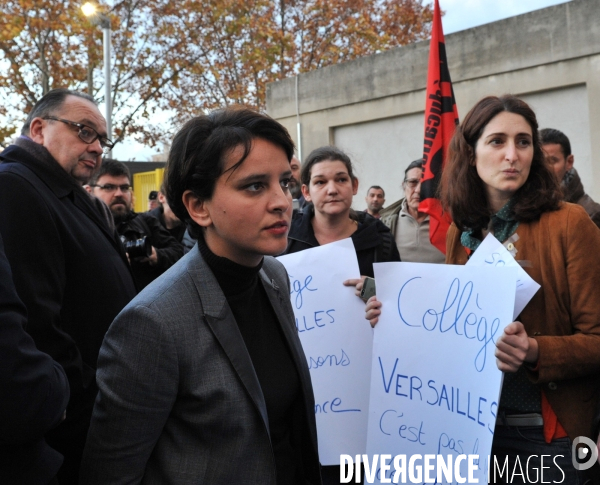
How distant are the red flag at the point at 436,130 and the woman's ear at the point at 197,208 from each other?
8.77 ft

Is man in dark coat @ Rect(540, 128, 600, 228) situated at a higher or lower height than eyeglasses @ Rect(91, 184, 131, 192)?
lower

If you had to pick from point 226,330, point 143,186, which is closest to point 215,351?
point 226,330

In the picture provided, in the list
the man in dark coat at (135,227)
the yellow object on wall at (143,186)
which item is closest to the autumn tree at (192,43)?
the yellow object on wall at (143,186)

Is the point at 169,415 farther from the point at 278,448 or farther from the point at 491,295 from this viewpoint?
the point at 491,295

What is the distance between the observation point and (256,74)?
20.9 metres

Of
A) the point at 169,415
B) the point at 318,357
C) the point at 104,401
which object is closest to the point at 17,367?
the point at 104,401

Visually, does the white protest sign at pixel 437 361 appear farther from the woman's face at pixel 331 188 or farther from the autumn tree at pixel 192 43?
the autumn tree at pixel 192 43

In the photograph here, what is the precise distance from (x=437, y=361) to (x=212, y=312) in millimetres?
1133

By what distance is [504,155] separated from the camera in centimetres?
246

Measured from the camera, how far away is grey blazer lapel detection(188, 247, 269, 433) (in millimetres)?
1715

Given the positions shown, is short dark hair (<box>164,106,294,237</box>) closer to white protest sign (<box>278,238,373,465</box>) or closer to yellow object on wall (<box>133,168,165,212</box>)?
white protest sign (<box>278,238,373,465</box>)

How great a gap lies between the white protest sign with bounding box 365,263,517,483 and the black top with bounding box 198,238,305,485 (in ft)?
2.45

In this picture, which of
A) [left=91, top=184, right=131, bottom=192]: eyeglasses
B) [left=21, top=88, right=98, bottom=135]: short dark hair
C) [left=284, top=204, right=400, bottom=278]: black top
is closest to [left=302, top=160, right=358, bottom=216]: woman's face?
[left=284, top=204, right=400, bottom=278]: black top

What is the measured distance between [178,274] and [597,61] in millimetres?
8963
